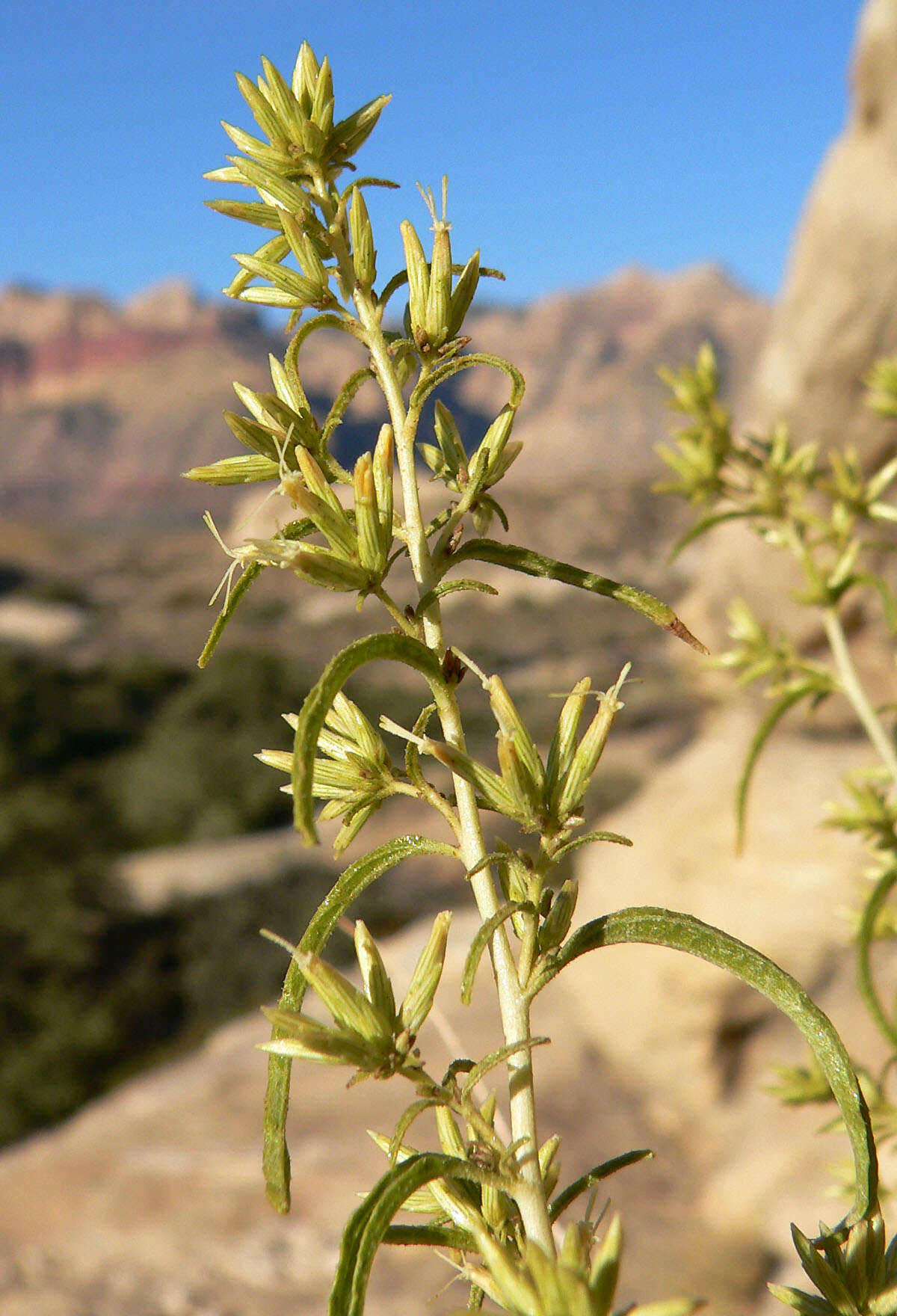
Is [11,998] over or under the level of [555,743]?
under

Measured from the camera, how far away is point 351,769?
568mm

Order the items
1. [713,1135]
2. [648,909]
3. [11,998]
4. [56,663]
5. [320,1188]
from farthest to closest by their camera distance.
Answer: [56,663]
[11,998]
[713,1135]
[320,1188]
[648,909]

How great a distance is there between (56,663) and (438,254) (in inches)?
535

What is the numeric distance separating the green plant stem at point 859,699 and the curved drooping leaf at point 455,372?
79 cm

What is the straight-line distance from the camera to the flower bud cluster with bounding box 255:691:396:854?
560mm

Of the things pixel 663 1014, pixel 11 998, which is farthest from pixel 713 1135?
pixel 11 998

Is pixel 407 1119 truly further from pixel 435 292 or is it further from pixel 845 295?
pixel 845 295

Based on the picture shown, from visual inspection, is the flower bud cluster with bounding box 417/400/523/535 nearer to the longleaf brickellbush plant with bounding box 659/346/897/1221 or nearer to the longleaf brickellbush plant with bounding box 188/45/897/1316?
the longleaf brickellbush plant with bounding box 188/45/897/1316

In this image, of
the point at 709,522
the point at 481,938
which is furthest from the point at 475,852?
the point at 709,522

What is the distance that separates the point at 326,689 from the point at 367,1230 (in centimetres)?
22

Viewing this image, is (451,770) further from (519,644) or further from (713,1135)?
(519,644)

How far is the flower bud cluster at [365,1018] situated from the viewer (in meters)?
0.45

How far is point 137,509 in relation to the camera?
210 feet

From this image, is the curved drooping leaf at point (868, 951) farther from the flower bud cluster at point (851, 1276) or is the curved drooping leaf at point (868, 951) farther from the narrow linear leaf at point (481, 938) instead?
the narrow linear leaf at point (481, 938)
